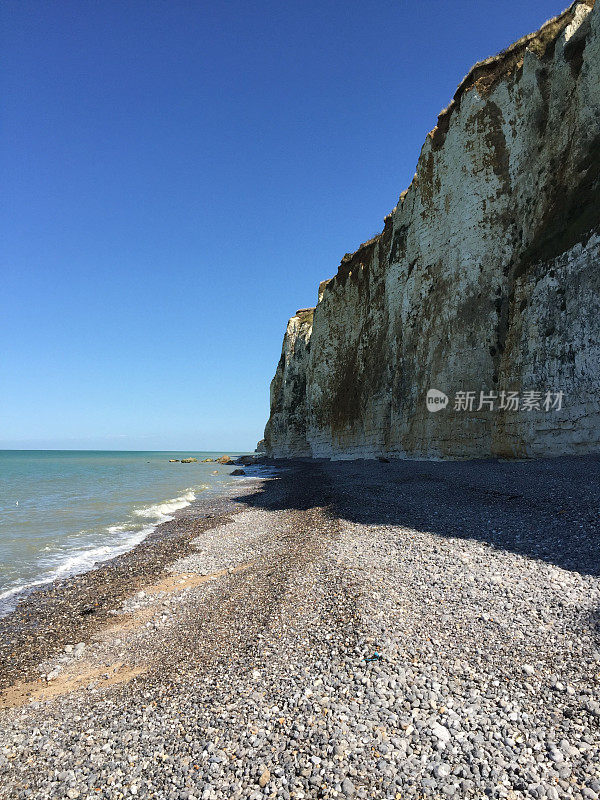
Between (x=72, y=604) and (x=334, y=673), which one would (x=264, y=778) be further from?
(x=72, y=604)

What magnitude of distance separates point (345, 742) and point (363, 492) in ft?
33.2

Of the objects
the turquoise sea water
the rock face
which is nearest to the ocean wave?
the turquoise sea water

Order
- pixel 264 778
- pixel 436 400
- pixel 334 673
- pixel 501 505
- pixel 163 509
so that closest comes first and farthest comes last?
pixel 264 778
pixel 334 673
pixel 501 505
pixel 163 509
pixel 436 400

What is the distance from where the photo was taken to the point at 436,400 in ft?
66.3

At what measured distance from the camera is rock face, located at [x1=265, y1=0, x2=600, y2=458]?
1363 cm

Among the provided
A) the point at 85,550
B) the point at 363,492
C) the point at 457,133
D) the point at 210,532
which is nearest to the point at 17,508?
the point at 85,550

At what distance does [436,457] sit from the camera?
20.0 meters

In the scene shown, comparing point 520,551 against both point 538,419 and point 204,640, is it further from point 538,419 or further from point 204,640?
point 538,419

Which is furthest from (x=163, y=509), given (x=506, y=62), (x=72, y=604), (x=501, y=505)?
(x=506, y=62)

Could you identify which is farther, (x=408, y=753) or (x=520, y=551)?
(x=520, y=551)

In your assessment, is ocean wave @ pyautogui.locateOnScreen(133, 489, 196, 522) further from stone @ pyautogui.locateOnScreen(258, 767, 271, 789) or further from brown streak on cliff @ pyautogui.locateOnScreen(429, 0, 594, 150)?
brown streak on cliff @ pyautogui.locateOnScreen(429, 0, 594, 150)

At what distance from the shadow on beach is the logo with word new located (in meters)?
5.50

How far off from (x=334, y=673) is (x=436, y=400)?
1785 centimetres

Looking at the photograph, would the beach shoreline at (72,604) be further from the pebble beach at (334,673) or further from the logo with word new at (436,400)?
the logo with word new at (436,400)
